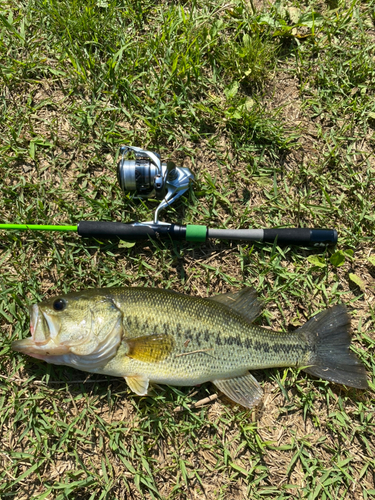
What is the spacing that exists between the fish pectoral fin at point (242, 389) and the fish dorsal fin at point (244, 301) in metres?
0.59

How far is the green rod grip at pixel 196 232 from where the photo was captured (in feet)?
11.6

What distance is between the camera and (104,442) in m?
3.43

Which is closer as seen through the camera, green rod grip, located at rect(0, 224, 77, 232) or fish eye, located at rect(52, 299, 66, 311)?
fish eye, located at rect(52, 299, 66, 311)

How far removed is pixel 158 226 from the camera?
355 cm

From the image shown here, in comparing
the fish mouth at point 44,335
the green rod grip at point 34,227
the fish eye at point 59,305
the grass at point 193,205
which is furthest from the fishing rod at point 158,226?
the fish mouth at point 44,335

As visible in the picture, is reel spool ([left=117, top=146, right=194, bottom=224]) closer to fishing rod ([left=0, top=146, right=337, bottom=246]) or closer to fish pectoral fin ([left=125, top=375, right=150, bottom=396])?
fishing rod ([left=0, top=146, right=337, bottom=246])

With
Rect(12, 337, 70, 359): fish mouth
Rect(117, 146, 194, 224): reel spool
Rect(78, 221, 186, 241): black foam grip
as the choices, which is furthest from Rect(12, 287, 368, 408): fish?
Rect(117, 146, 194, 224): reel spool

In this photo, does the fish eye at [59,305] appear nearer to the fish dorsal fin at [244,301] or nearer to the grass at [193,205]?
the grass at [193,205]

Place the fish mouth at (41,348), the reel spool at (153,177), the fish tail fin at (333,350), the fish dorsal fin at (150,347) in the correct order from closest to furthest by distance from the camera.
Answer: the fish mouth at (41,348) < the fish dorsal fin at (150,347) < the reel spool at (153,177) < the fish tail fin at (333,350)

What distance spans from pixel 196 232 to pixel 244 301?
0.85 metres

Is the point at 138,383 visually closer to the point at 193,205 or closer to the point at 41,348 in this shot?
the point at 41,348

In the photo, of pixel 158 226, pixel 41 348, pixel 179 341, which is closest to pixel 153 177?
pixel 158 226

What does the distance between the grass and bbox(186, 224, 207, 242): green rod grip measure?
0.91ft

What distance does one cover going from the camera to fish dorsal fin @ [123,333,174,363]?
122 inches
